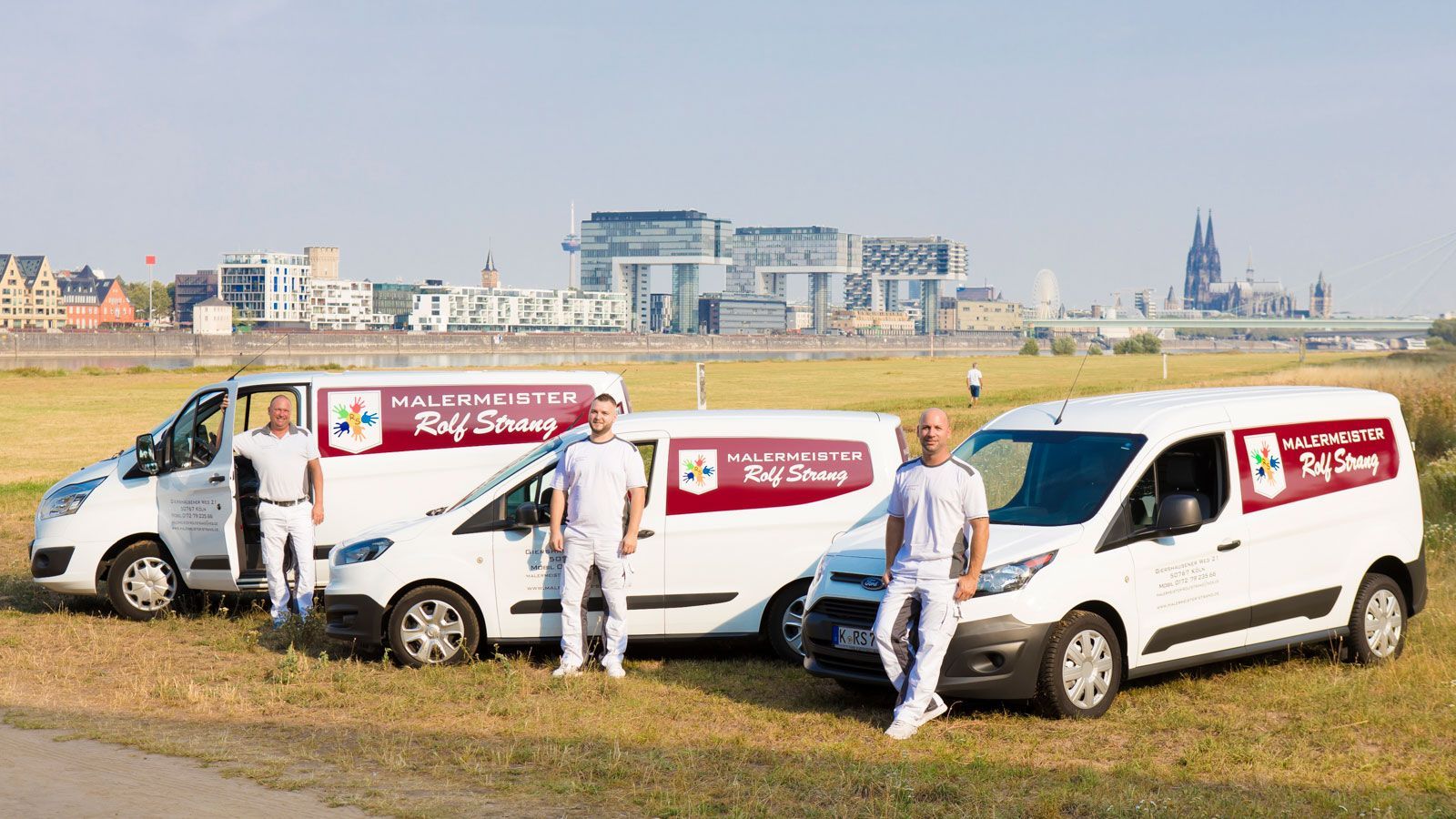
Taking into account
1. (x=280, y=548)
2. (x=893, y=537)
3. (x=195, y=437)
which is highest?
(x=195, y=437)

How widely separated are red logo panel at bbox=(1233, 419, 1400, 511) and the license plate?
262cm

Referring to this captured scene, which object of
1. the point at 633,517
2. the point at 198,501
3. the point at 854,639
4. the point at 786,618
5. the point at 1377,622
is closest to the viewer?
the point at 854,639

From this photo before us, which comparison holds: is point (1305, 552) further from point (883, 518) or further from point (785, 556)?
point (785, 556)

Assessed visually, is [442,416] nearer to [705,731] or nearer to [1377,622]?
[705,731]

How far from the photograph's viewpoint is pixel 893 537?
7.82m

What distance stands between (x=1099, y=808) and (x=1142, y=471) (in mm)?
2656

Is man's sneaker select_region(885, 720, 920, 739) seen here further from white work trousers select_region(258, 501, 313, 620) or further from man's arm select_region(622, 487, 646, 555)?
white work trousers select_region(258, 501, 313, 620)

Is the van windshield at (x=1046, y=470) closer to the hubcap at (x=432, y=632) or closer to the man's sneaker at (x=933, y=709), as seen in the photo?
the man's sneaker at (x=933, y=709)

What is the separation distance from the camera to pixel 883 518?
9.20m

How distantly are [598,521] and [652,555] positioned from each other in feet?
2.55

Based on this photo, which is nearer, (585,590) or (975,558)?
(975,558)

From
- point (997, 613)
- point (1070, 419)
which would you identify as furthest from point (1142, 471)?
point (997, 613)

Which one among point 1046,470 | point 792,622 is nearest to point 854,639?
point 1046,470

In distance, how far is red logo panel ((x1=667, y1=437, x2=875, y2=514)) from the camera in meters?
9.91
